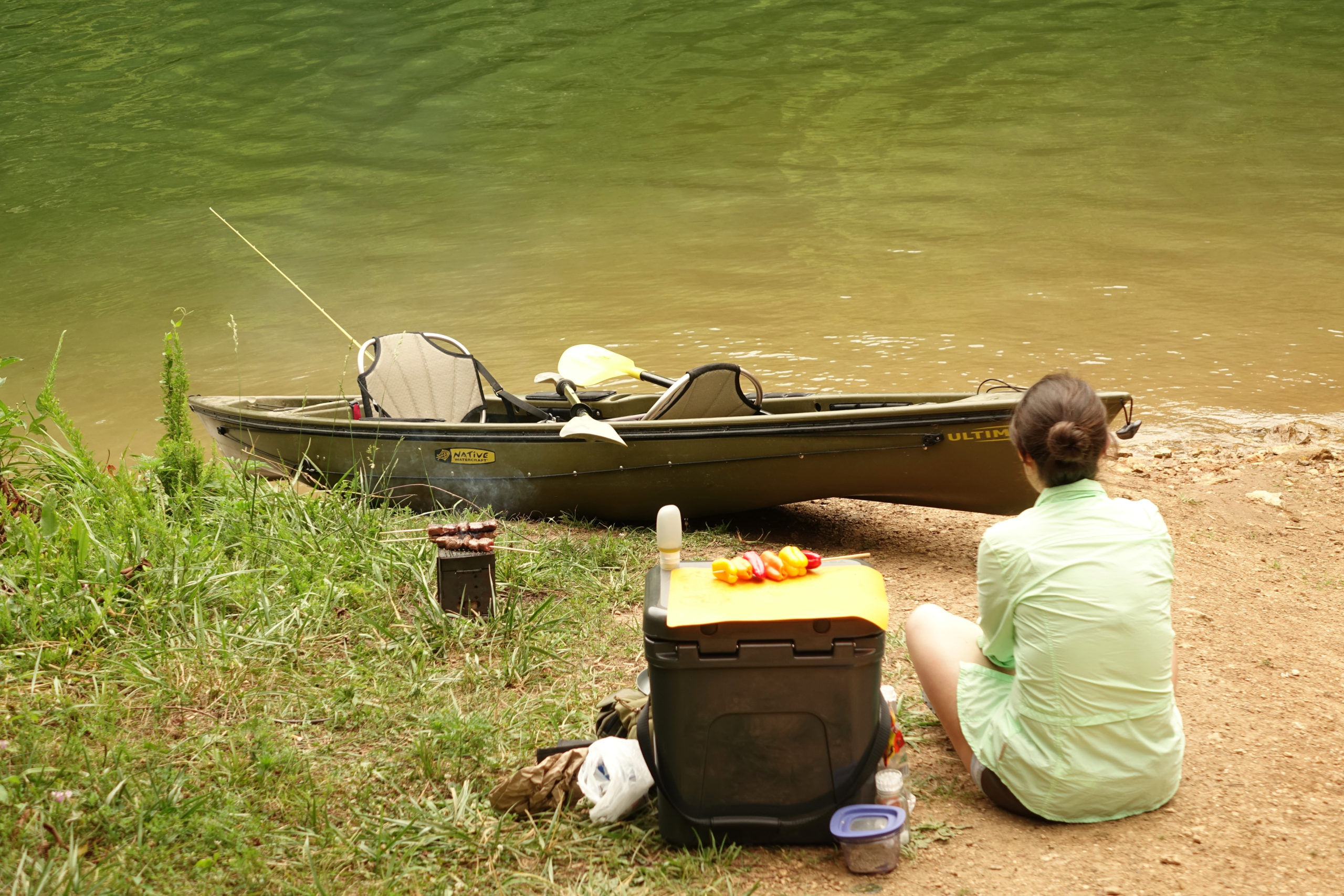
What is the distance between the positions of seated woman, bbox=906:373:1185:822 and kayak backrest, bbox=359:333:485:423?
4.14 meters

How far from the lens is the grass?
272 cm

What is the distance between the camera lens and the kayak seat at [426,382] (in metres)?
6.39

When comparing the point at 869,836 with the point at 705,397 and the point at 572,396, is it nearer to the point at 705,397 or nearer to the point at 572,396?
the point at 705,397

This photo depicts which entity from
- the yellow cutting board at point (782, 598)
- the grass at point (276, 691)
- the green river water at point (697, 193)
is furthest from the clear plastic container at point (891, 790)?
the green river water at point (697, 193)

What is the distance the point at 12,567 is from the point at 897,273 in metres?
8.79

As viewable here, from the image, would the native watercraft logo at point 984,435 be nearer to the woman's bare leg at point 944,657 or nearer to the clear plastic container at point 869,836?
the woman's bare leg at point 944,657

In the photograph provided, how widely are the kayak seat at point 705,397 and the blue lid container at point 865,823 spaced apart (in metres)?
2.90

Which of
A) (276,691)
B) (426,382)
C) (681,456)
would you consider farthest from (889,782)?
(426,382)

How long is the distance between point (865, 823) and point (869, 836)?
78 mm

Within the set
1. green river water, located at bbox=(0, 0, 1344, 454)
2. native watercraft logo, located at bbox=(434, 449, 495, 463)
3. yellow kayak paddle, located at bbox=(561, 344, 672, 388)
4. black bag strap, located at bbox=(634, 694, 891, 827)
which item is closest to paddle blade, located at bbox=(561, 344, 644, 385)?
yellow kayak paddle, located at bbox=(561, 344, 672, 388)

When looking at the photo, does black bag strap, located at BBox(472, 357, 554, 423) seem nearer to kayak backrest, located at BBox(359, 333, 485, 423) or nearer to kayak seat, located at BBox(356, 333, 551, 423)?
kayak seat, located at BBox(356, 333, 551, 423)

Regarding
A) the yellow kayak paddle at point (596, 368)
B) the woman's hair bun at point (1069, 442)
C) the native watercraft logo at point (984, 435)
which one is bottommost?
the native watercraft logo at point (984, 435)

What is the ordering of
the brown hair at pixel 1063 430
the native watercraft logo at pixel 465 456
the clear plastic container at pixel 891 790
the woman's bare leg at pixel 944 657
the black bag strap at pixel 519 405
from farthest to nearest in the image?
the black bag strap at pixel 519 405 < the native watercraft logo at pixel 465 456 < the woman's bare leg at pixel 944 657 < the clear plastic container at pixel 891 790 < the brown hair at pixel 1063 430

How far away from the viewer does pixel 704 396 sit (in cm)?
548
